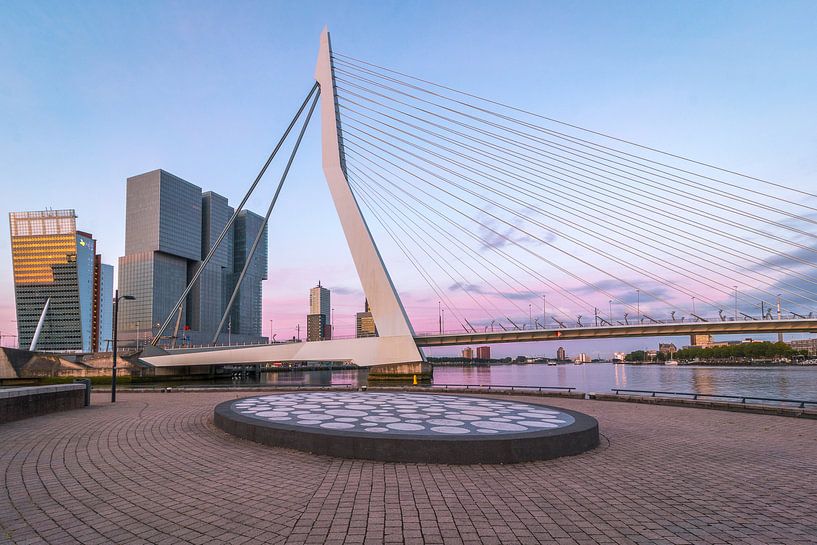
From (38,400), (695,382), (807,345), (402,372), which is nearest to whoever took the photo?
(38,400)

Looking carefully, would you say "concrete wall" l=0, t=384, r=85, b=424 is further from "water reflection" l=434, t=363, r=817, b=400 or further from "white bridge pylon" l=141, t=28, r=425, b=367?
"water reflection" l=434, t=363, r=817, b=400

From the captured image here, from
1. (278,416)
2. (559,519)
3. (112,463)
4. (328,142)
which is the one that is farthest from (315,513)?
(328,142)

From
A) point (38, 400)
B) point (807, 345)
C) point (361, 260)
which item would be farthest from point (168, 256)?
point (807, 345)

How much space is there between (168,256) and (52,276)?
31609 millimetres

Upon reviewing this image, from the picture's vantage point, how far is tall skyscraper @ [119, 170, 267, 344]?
14638 centimetres

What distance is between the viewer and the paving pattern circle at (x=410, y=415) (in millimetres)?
8627

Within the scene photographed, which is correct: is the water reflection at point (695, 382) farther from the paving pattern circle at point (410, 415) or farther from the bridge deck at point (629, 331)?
the paving pattern circle at point (410, 415)

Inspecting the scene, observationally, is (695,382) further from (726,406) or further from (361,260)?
(726,406)

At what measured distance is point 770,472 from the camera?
680cm

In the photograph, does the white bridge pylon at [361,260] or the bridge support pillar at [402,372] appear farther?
the bridge support pillar at [402,372]

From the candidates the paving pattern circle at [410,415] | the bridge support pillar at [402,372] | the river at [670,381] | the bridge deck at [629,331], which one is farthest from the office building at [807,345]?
the paving pattern circle at [410,415]

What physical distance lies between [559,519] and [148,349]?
201ft

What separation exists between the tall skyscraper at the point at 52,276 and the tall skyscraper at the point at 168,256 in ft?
50.3

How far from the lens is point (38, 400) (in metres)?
12.7
